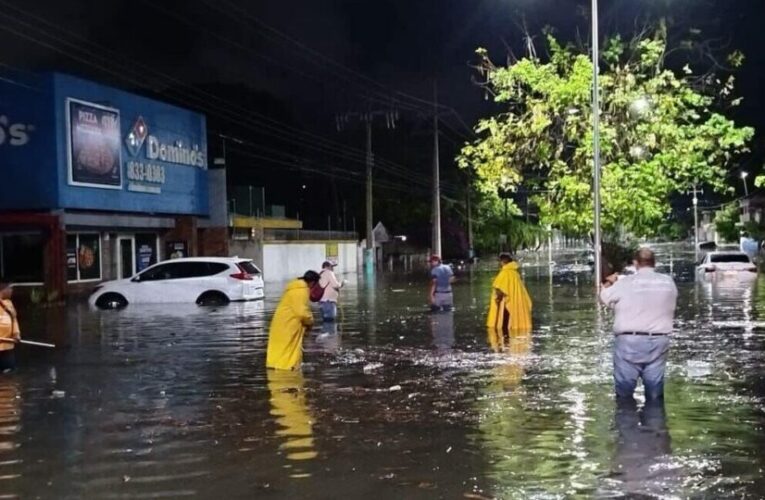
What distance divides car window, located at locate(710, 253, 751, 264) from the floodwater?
77.2 ft

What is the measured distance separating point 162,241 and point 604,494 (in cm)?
3409

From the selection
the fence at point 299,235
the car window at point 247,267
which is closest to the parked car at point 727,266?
the fence at point 299,235

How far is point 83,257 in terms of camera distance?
34.6 meters

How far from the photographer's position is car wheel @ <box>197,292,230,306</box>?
28.6 meters

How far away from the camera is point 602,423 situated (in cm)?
965

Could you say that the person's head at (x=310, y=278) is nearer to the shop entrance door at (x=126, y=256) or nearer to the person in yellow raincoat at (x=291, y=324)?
the person in yellow raincoat at (x=291, y=324)

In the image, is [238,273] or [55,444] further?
[238,273]

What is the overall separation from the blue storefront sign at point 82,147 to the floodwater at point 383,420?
13186mm

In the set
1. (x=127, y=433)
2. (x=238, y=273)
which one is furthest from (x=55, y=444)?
(x=238, y=273)

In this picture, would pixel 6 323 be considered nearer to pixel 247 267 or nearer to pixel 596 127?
pixel 247 267

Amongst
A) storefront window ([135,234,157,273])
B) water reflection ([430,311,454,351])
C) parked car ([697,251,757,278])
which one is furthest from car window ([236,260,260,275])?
parked car ([697,251,757,278])

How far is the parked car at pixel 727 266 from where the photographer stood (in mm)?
40625

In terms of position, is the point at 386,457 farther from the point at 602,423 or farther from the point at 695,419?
the point at 695,419

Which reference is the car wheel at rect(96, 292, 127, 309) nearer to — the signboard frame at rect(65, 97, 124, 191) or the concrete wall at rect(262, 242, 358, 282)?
the signboard frame at rect(65, 97, 124, 191)
